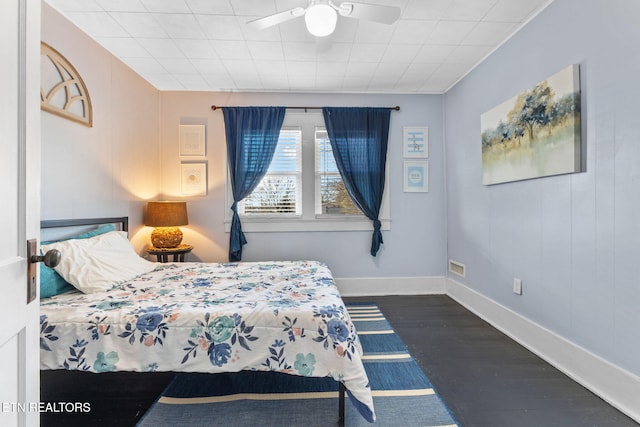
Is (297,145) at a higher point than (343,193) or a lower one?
higher

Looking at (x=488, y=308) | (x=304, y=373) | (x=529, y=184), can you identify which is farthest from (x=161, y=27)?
(x=488, y=308)

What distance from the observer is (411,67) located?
3182 mm

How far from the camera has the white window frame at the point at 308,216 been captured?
3.78 m

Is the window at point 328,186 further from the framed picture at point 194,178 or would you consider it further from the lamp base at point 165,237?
the lamp base at point 165,237

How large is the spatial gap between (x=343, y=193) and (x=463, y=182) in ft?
4.56

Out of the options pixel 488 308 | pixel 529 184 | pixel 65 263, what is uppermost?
pixel 529 184

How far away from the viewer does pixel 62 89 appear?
226 cm

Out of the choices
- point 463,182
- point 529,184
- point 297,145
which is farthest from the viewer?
point 297,145

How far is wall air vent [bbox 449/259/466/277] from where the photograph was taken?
3486mm

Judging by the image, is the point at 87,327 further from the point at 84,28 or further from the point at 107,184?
the point at 84,28

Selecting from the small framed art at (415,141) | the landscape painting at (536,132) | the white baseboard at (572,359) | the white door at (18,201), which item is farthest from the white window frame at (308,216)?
the white door at (18,201)

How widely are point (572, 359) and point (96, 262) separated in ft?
10.7

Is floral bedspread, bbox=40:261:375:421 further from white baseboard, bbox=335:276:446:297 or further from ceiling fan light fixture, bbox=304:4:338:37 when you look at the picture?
white baseboard, bbox=335:276:446:297

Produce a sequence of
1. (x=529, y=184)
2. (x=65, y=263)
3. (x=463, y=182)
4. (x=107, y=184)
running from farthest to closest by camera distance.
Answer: (x=463, y=182) < (x=107, y=184) < (x=529, y=184) < (x=65, y=263)
